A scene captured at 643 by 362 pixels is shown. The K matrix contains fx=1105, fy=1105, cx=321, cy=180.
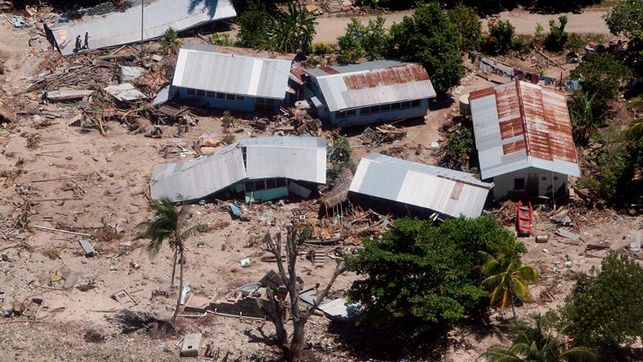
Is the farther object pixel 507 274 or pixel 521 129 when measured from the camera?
pixel 521 129

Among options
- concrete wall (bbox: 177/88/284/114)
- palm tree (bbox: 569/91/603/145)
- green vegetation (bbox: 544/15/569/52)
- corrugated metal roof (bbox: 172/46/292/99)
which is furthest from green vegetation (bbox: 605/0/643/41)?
concrete wall (bbox: 177/88/284/114)

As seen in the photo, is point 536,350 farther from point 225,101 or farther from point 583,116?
point 225,101

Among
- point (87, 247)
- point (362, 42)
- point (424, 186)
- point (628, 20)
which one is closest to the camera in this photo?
point (87, 247)

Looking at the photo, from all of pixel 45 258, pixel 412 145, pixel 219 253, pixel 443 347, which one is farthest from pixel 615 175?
pixel 45 258

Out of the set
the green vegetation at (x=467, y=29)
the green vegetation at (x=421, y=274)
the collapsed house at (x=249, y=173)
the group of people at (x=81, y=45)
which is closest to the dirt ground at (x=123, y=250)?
the collapsed house at (x=249, y=173)

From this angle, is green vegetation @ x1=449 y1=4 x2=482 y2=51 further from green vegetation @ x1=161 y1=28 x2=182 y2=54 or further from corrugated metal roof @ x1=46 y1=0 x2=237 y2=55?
green vegetation @ x1=161 y1=28 x2=182 y2=54

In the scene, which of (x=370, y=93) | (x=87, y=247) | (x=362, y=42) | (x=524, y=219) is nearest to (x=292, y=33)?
(x=362, y=42)

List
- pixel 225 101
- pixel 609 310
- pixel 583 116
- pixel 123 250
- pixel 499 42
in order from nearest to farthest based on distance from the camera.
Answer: pixel 609 310 → pixel 123 250 → pixel 583 116 → pixel 225 101 → pixel 499 42

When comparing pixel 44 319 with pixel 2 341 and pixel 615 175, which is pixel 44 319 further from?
pixel 615 175
